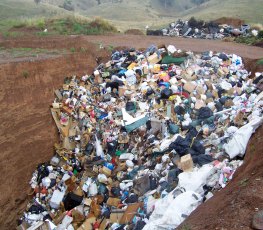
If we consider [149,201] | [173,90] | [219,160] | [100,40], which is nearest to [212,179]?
[219,160]

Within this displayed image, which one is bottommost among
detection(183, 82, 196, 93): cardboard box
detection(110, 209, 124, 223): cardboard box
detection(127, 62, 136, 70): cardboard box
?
detection(110, 209, 124, 223): cardboard box

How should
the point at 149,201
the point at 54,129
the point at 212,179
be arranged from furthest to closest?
the point at 54,129
the point at 149,201
the point at 212,179

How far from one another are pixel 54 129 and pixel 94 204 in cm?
237

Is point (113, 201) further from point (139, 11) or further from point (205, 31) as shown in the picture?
point (139, 11)

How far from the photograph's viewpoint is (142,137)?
894cm

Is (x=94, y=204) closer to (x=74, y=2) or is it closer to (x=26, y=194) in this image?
(x=26, y=194)

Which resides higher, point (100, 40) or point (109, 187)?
point (100, 40)

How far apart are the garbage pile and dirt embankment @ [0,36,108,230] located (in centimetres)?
25

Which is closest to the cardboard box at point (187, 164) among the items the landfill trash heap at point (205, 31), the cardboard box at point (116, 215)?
the cardboard box at point (116, 215)

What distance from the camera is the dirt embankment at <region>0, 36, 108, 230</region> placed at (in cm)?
838

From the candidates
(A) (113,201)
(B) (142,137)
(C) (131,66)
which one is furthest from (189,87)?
(A) (113,201)

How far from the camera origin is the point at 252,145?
663cm

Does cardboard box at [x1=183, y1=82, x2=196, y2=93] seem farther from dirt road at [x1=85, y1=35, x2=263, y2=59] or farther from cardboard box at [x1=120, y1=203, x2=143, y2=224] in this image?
cardboard box at [x1=120, y1=203, x2=143, y2=224]

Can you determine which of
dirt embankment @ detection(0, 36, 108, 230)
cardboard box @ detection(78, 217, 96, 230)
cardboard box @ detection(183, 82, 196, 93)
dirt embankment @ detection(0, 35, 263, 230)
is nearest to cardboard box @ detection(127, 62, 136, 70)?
dirt embankment @ detection(0, 35, 263, 230)
